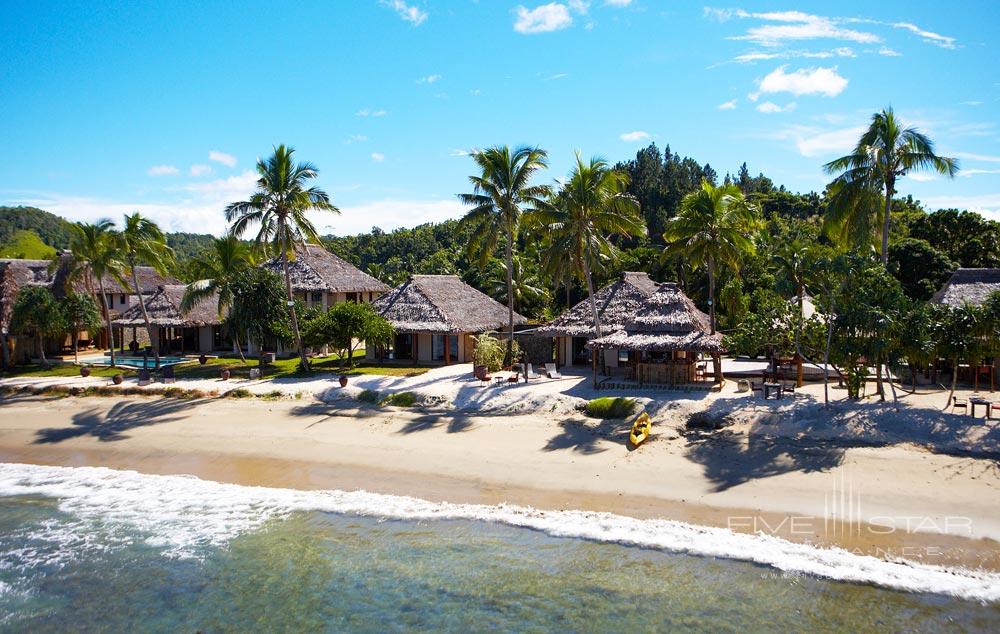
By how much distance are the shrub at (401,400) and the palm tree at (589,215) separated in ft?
25.1

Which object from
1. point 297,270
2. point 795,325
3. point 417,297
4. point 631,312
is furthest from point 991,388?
point 297,270

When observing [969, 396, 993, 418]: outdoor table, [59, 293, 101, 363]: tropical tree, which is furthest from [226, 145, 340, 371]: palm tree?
[969, 396, 993, 418]: outdoor table

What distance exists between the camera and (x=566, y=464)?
680 inches

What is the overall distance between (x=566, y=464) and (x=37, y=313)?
91.5ft

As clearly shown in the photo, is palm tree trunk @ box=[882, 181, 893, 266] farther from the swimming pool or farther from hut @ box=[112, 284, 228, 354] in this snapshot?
the swimming pool

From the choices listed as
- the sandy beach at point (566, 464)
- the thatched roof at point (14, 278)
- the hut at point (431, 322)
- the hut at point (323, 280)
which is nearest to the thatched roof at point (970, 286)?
the sandy beach at point (566, 464)

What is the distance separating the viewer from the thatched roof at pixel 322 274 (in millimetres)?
35469

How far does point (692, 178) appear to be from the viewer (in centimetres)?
6844

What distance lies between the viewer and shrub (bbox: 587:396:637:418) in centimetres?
2056

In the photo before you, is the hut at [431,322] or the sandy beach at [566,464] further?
the hut at [431,322]

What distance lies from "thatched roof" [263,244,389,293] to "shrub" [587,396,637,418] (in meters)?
19.0

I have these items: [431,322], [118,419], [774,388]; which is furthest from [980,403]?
[118,419]

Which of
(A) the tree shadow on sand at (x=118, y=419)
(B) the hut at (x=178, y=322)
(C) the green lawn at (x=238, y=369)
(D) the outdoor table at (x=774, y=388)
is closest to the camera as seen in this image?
(D) the outdoor table at (x=774, y=388)

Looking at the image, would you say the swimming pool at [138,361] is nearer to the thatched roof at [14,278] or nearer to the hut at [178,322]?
the hut at [178,322]
